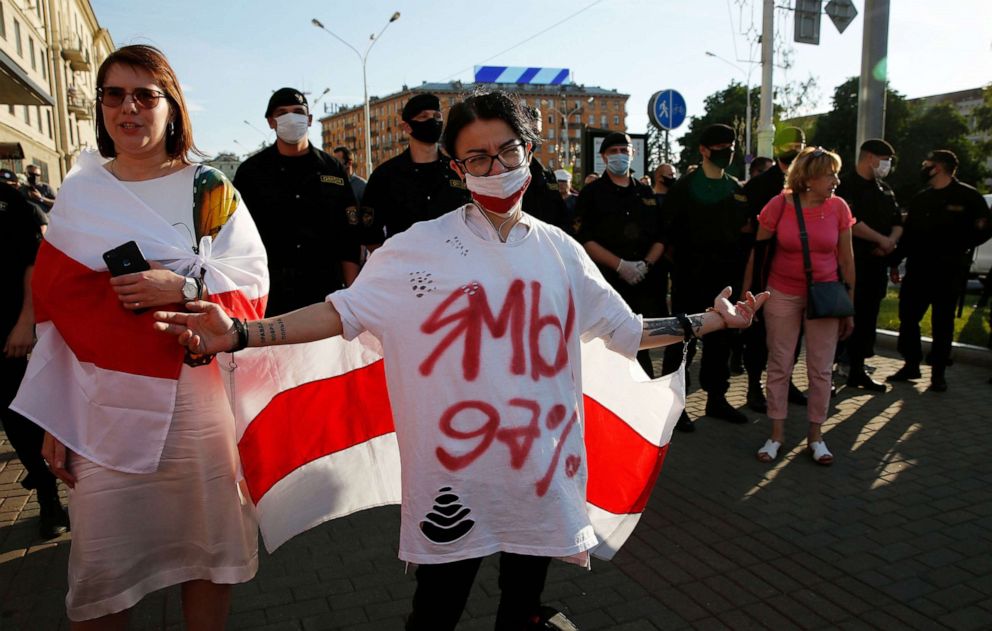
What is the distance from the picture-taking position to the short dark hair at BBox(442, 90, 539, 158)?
226 cm

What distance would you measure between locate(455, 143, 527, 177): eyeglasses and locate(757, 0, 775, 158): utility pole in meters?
15.7

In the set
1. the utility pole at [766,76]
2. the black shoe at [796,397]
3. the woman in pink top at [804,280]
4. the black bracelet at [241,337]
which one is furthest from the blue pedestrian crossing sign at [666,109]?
the black bracelet at [241,337]

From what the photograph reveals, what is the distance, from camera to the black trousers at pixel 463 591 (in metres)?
2.26

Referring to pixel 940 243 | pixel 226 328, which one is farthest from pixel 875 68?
pixel 226 328

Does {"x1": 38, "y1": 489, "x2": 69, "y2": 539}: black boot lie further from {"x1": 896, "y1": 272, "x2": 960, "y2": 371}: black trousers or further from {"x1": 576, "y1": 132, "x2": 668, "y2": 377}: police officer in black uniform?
{"x1": 896, "y1": 272, "x2": 960, "y2": 371}: black trousers

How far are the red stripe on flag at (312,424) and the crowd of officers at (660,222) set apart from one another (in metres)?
1.16

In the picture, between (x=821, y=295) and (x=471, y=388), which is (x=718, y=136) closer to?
(x=821, y=295)

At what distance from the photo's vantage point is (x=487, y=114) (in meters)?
2.25

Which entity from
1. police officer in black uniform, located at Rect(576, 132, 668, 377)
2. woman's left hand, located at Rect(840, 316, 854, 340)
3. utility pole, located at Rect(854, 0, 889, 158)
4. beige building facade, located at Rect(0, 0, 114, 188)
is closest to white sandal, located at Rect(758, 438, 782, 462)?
woman's left hand, located at Rect(840, 316, 854, 340)

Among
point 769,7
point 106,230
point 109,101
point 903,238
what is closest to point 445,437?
point 106,230

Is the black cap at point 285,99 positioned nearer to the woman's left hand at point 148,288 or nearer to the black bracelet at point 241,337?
the woman's left hand at point 148,288

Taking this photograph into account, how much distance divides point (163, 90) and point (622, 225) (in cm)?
425

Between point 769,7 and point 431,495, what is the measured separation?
17.7 metres

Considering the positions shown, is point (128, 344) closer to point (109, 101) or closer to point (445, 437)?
point (109, 101)
